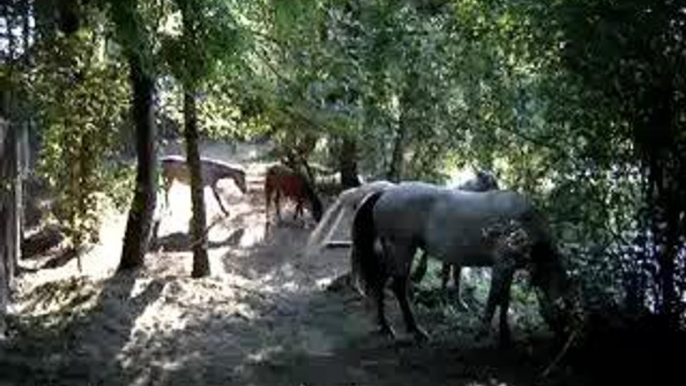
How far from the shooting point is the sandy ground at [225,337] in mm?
7863

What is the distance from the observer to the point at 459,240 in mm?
9109

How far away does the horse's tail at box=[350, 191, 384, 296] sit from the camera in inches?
382

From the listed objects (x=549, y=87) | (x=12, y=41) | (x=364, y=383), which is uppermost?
(x=12, y=41)

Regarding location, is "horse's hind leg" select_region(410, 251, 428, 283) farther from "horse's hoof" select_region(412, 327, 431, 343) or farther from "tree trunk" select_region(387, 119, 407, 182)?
"tree trunk" select_region(387, 119, 407, 182)

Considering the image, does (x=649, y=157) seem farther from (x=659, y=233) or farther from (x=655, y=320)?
(x=655, y=320)

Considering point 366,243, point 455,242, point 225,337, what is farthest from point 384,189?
point 225,337

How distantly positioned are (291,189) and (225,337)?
7.40 metres

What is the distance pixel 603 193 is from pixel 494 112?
2209mm

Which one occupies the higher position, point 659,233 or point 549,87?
point 549,87

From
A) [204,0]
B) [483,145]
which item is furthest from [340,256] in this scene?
[204,0]

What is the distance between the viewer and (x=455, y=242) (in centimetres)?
914

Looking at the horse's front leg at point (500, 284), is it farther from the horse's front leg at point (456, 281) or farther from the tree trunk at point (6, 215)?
the tree trunk at point (6, 215)

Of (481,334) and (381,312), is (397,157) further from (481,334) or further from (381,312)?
(481,334)

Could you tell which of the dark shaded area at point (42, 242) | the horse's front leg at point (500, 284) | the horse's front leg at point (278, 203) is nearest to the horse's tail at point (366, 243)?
the horse's front leg at point (500, 284)
